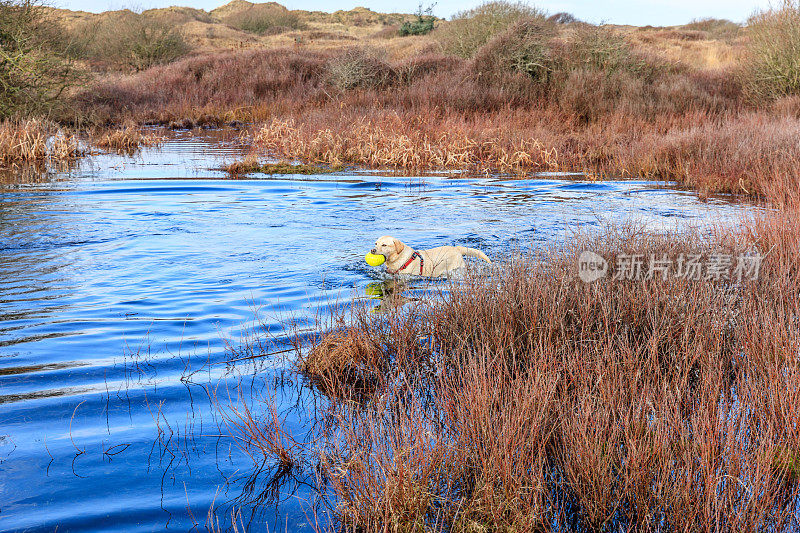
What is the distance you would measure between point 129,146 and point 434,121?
9794 mm

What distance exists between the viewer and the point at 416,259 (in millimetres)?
7422

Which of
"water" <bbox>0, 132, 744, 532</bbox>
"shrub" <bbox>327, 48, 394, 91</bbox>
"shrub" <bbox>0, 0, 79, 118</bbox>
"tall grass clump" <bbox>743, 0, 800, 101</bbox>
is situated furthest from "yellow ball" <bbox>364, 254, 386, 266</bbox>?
"shrub" <bbox>327, 48, 394, 91</bbox>

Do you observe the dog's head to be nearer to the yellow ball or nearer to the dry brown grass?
the yellow ball

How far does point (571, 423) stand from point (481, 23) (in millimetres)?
28901

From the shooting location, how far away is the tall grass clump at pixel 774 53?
18766 mm

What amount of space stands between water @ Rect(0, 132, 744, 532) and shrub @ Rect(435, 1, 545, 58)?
16322 mm

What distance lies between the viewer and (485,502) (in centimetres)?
281

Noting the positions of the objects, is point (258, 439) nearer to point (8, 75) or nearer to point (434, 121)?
point (434, 121)

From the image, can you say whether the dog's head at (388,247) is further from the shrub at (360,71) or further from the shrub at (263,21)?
the shrub at (263,21)

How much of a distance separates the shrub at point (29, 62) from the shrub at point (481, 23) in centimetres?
1674

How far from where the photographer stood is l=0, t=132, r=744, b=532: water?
3371 millimetres

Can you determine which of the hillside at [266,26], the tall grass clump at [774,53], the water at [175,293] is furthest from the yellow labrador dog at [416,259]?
the hillside at [266,26]

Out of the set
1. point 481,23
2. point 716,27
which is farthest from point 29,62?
point 716,27

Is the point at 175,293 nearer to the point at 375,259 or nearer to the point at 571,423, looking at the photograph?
the point at 375,259
